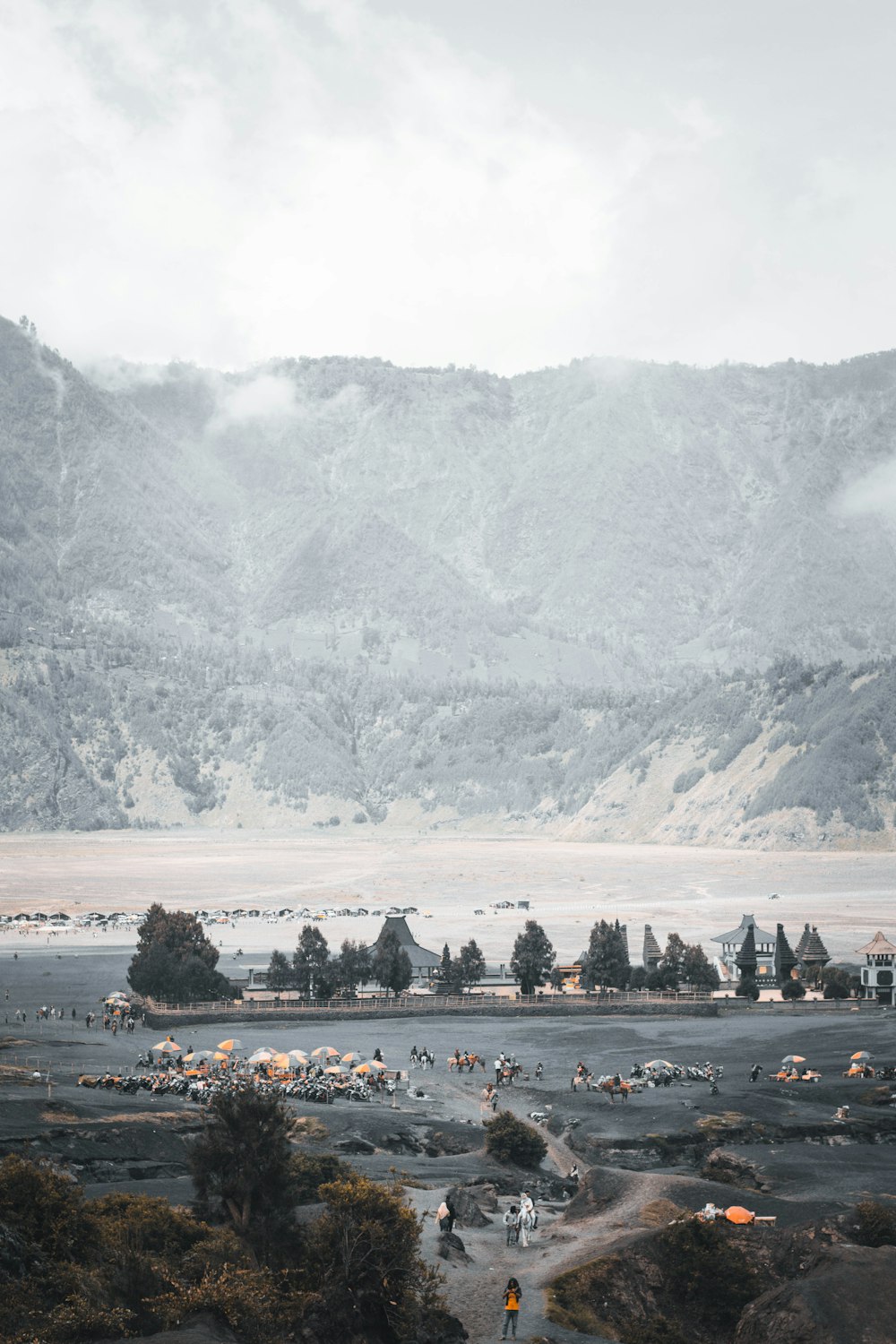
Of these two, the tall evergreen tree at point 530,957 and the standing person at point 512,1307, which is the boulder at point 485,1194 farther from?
the tall evergreen tree at point 530,957

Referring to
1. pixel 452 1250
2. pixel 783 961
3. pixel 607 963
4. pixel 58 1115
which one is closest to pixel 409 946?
pixel 607 963

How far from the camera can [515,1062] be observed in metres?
82.9

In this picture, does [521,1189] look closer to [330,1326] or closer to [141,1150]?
[141,1150]

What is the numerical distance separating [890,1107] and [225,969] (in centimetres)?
6711

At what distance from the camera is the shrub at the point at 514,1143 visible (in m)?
59.4

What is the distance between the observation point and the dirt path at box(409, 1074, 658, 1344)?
39625mm

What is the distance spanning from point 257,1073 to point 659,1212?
3047 cm

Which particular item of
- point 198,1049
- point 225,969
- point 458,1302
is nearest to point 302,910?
point 225,969

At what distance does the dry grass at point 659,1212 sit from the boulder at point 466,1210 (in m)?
5.33

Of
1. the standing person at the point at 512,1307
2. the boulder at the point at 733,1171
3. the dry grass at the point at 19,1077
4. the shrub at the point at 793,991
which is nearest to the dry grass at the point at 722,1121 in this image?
the boulder at the point at 733,1171

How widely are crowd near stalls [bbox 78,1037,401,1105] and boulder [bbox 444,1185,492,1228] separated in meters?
17.8

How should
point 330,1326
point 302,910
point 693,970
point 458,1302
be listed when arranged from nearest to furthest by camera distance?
point 330,1326
point 458,1302
point 693,970
point 302,910

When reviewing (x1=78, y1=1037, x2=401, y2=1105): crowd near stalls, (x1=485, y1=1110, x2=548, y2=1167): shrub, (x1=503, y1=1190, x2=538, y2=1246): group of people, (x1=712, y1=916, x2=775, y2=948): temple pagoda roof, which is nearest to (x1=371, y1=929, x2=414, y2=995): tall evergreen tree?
(x1=78, y1=1037, x2=401, y2=1105): crowd near stalls

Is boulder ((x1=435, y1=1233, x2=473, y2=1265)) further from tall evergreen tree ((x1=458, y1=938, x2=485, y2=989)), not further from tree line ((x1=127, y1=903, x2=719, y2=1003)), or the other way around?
tall evergreen tree ((x1=458, y1=938, x2=485, y2=989))
